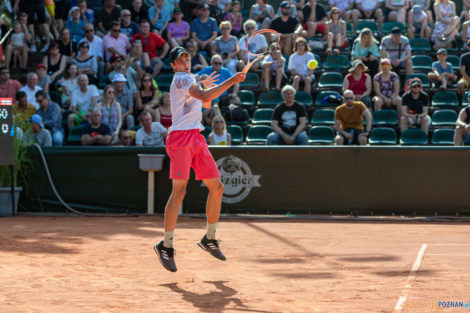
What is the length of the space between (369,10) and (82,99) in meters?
7.92

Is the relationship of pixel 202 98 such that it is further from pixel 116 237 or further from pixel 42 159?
pixel 42 159

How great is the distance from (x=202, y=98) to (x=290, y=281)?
1.87m

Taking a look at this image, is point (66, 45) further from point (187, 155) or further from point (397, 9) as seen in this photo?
point (187, 155)

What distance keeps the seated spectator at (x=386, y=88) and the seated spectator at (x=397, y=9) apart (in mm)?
3743

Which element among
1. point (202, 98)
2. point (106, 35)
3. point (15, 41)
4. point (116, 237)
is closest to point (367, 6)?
point (106, 35)

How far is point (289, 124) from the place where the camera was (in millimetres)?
13461

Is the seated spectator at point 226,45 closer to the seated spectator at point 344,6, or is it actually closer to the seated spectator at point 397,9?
the seated spectator at point 344,6

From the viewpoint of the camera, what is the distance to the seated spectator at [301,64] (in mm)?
15578

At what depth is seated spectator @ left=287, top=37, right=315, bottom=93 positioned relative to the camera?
15578 millimetres

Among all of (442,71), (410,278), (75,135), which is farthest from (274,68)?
(410,278)

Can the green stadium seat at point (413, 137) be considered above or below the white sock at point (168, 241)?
above

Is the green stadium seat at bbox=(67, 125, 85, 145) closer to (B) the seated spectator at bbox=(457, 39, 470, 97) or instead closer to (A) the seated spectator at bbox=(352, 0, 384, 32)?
(A) the seated spectator at bbox=(352, 0, 384, 32)

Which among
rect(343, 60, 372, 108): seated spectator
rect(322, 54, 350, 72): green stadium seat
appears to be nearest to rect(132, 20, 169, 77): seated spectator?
rect(322, 54, 350, 72): green stadium seat

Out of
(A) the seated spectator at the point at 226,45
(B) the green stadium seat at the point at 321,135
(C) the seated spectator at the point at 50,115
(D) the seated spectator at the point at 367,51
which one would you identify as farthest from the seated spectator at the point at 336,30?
(C) the seated spectator at the point at 50,115
